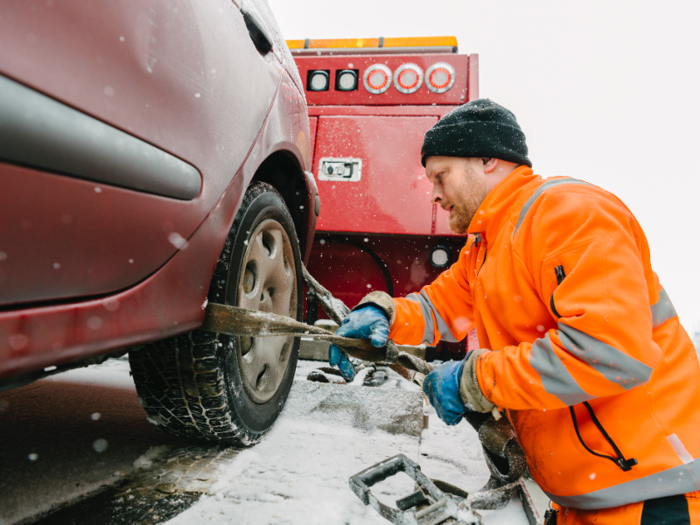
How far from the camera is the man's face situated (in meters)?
1.28

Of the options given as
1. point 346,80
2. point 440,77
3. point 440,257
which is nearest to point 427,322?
point 440,257

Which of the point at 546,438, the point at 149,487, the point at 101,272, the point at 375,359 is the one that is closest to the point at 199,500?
the point at 149,487

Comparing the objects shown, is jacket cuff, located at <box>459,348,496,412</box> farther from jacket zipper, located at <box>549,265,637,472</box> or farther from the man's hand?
jacket zipper, located at <box>549,265,637,472</box>

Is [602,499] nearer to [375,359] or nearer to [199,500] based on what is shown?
[375,359]

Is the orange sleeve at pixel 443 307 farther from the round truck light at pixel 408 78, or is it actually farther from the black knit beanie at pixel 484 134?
the round truck light at pixel 408 78

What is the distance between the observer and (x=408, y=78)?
278cm

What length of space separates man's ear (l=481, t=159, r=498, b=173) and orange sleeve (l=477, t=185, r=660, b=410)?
27 centimetres

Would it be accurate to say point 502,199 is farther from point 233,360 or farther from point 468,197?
point 233,360

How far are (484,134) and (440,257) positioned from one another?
59.9 inches

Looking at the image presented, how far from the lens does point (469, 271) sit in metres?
1.42

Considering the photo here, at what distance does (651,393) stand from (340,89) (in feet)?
8.35

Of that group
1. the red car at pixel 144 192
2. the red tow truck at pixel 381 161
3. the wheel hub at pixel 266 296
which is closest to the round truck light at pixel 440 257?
the red tow truck at pixel 381 161

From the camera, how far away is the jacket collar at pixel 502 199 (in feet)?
3.84

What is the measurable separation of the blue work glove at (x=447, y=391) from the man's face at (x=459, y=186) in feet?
1.55
